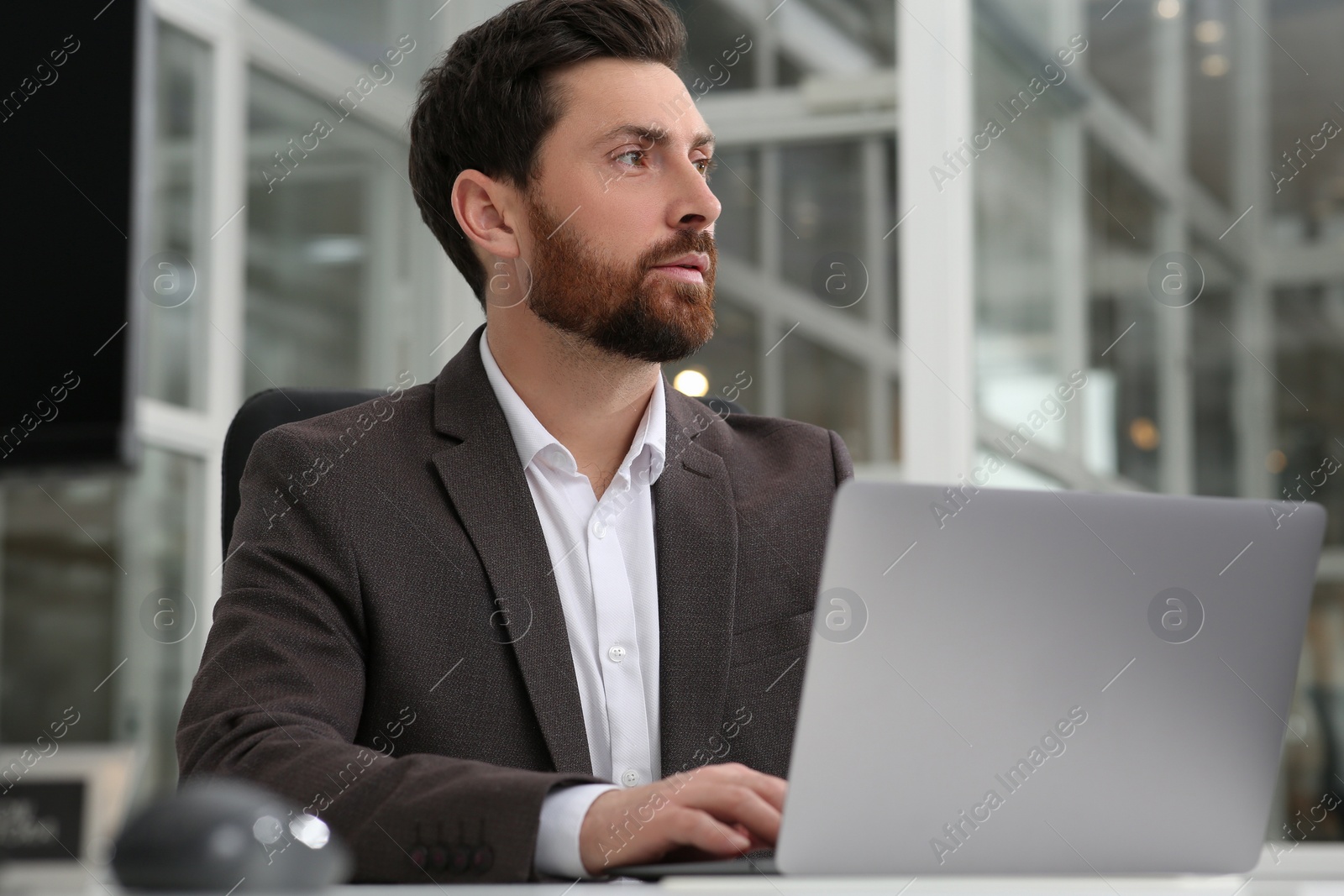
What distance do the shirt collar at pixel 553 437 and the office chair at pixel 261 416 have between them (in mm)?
152

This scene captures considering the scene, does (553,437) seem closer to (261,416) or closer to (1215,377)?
(261,416)

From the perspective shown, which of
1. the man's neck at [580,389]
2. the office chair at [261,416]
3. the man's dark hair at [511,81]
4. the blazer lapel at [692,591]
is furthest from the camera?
the man's dark hair at [511,81]

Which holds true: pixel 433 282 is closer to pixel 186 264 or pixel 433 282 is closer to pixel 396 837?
pixel 186 264

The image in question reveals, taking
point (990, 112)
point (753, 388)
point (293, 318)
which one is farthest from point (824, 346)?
point (293, 318)

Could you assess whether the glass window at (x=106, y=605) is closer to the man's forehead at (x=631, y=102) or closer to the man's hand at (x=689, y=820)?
the man's forehead at (x=631, y=102)

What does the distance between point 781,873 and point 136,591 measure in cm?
326

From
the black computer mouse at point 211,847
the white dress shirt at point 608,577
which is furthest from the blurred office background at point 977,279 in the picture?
the black computer mouse at point 211,847

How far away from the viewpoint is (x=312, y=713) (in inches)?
49.4

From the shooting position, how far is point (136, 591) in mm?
3703

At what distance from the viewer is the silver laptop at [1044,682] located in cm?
82

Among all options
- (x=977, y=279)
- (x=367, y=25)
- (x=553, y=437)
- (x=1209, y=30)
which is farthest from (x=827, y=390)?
(x=553, y=437)

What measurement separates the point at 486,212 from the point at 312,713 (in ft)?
2.76

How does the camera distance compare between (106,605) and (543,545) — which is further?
(106,605)

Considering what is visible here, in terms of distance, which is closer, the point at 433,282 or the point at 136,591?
the point at 136,591
